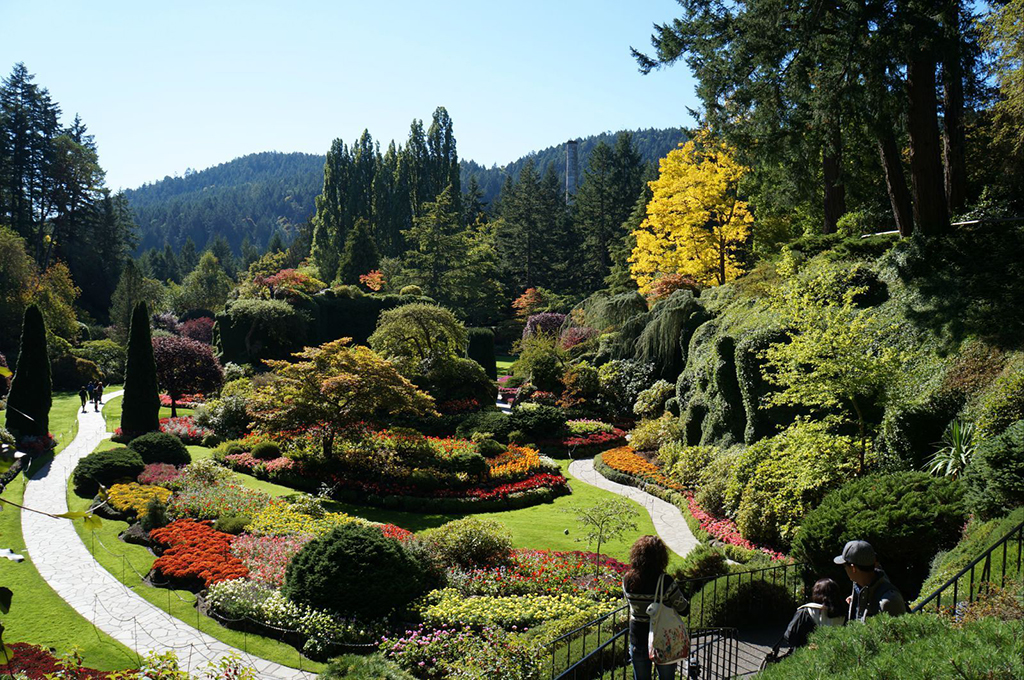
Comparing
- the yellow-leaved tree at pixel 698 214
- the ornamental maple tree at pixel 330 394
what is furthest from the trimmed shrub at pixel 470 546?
the yellow-leaved tree at pixel 698 214

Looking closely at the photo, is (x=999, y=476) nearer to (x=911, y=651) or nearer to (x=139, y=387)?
(x=911, y=651)

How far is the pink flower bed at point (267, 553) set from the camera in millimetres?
12148

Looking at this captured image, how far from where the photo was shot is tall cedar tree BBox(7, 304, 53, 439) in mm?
20516

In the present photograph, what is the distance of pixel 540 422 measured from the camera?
78.7 feet

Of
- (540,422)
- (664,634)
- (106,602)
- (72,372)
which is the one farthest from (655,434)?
(72,372)

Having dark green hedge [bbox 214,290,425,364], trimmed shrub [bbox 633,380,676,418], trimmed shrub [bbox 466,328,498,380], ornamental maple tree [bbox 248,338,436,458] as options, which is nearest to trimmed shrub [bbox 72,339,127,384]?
dark green hedge [bbox 214,290,425,364]

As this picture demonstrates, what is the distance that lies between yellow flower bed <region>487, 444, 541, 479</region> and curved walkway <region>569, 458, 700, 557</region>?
1487mm

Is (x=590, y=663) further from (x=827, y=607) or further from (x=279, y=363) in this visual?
(x=279, y=363)

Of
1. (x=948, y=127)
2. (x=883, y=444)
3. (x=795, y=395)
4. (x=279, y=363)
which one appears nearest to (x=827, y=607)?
(x=795, y=395)

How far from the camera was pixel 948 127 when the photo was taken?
15.6m

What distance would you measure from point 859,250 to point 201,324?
124ft

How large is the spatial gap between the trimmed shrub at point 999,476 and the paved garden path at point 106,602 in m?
9.16

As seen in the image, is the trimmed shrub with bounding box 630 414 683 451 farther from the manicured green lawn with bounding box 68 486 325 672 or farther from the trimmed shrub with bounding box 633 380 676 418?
the manicured green lawn with bounding box 68 486 325 672

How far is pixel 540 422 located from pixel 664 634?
1873 cm
